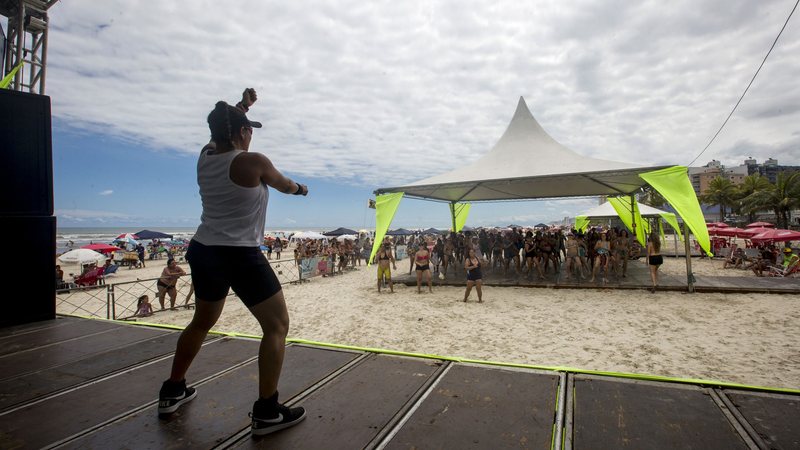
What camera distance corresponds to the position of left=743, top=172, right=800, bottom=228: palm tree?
30147mm

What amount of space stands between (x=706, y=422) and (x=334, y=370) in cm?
216

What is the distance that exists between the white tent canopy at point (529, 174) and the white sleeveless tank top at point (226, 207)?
9603 mm

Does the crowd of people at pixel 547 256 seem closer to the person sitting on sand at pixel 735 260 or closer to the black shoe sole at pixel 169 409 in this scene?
the person sitting on sand at pixel 735 260

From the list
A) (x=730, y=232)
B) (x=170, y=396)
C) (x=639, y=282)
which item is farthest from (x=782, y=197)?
(x=170, y=396)

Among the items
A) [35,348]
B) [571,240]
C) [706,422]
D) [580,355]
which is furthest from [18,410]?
[571,240]

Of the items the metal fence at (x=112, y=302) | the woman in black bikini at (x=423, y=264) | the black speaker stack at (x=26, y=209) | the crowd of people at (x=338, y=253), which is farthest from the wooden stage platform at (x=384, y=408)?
the crowd of people at (x=338, y=253)

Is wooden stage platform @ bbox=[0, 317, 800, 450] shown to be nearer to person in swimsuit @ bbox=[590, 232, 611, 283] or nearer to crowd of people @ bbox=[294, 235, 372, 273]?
person in swimsuit @ bbox=[590, 232, 611, 283]

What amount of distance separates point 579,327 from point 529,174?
529cm

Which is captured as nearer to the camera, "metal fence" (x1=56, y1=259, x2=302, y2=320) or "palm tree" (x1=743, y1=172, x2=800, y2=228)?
"metal fence" (x1=56, y1=259, x2=302, y2=320)

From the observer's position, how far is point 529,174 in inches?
423

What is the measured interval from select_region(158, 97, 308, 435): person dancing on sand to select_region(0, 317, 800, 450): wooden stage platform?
0.14m

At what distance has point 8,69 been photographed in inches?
314

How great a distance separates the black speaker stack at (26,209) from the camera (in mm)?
3672

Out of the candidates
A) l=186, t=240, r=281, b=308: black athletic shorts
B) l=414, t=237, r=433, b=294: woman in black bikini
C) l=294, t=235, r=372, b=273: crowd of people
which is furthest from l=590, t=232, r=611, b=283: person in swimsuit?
l=186, t=240, r=281, b=308: black athletic shorts
